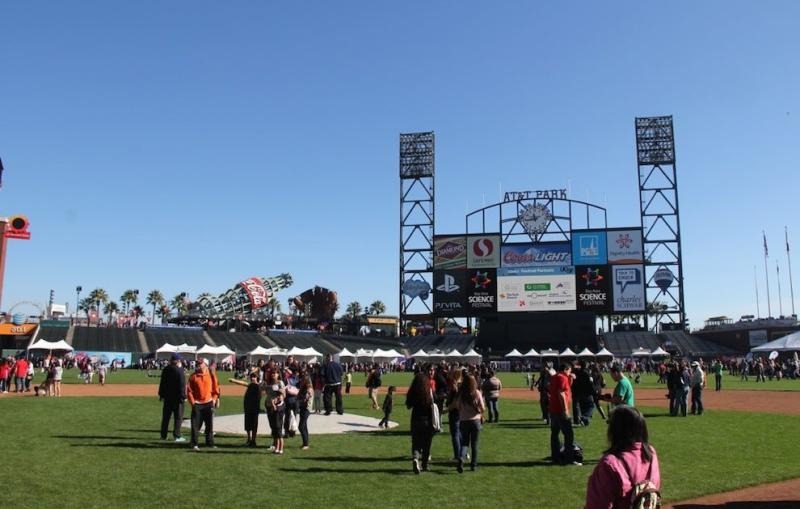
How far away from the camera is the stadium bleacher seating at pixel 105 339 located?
216 ft

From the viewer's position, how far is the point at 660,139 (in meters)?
79.5

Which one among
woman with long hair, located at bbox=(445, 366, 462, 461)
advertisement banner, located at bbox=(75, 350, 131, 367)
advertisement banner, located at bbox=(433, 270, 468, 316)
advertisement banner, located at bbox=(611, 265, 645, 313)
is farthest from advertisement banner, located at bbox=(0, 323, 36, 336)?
woman with long hair, located at bbox=(445, 366, 462, 461)

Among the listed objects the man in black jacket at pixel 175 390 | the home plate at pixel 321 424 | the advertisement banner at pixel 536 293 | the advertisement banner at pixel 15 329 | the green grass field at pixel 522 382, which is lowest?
the green grass field at pixel 522 382

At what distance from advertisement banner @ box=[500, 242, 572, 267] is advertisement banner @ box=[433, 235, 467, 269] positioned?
15.0 feet

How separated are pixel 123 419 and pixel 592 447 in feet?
42.0

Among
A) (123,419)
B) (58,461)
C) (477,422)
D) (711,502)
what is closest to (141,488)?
(58,461)

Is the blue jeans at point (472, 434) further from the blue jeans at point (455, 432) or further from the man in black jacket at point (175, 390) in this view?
the man in black jacket at point (175, 390)

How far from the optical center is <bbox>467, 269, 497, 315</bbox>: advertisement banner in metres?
73.6

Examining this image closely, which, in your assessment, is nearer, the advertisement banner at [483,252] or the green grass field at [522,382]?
the green grass field at [522,382]

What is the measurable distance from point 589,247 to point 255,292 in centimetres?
5258

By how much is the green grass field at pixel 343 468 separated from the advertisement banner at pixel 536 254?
2204 inches

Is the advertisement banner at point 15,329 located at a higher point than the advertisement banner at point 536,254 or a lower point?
lower

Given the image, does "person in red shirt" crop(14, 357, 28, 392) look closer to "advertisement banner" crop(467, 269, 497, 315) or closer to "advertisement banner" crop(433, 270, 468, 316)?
"advertisement banner" crop(433, 270, 468, 316)

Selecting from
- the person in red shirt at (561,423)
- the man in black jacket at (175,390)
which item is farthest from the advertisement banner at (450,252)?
the person in red shirt at (561,423)
